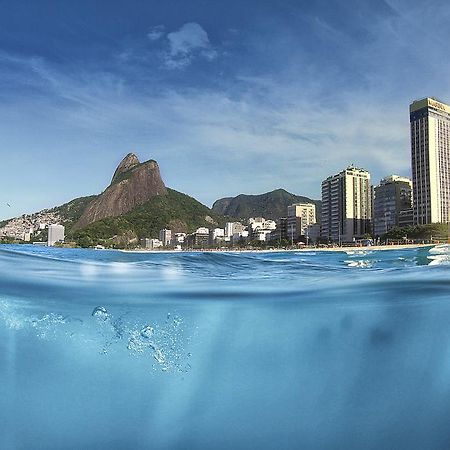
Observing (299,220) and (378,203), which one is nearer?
(378,203)

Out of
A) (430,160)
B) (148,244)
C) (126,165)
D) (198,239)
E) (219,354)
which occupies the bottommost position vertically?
(219,354)

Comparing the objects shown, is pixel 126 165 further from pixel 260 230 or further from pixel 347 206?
pixel 347 206

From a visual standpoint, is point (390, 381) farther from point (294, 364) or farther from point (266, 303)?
point (266, 303)

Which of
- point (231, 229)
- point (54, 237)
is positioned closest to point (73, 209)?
point (231, 229)

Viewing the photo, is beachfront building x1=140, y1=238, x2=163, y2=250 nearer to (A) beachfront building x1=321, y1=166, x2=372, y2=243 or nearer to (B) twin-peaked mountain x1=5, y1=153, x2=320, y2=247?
(B) twin-peaked mountain x1=5, y1=153, x2=320, y2=247

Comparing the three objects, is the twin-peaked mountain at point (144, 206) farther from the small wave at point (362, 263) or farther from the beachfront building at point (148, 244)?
the small wave at point (362, 263)

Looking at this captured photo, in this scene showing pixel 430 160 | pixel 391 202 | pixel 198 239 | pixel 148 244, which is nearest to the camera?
pixel 148 244

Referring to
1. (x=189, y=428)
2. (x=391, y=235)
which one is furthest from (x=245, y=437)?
(x=391, y=235)
